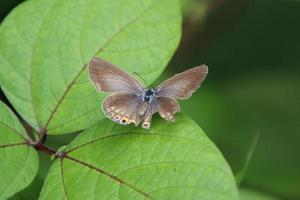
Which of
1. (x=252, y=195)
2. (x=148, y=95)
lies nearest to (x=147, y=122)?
(x=148, y=95)

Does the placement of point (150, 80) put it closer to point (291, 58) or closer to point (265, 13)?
point (291, 58)

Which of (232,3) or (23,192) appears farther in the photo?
(232,3)

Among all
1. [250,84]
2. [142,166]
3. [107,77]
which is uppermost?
[107,77]

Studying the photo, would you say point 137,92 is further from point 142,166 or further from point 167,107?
point 142,166

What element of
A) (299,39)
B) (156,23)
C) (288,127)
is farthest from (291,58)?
(156,23)

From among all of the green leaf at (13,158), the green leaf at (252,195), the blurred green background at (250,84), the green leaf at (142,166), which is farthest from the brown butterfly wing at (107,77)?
the green leaf at (252,195)

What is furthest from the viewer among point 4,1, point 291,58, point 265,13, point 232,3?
point 265,13

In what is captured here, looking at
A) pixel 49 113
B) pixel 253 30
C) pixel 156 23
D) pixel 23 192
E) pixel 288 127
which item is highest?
pixel 156 23
